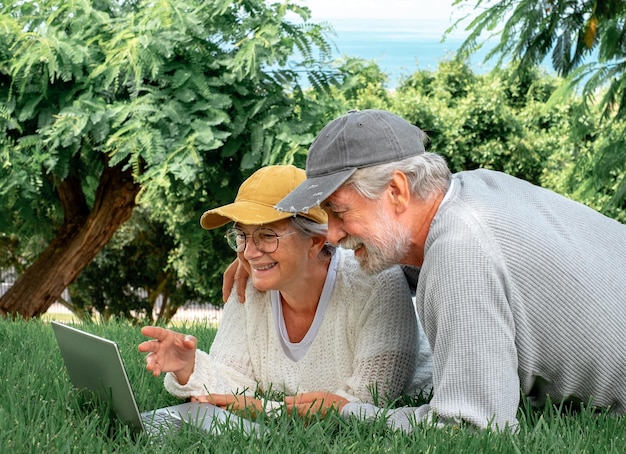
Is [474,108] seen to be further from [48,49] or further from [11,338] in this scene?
[11,338]

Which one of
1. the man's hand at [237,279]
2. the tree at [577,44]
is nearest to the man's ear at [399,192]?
the man's hand at [237,279]

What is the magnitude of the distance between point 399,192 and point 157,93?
4.06 m

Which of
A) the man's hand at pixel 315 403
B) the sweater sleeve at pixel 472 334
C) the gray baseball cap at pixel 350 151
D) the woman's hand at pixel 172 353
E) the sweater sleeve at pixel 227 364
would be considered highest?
the gray baseball cap at pixel 350 151

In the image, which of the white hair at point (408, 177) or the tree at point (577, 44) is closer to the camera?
the white hair at point (408, 177)

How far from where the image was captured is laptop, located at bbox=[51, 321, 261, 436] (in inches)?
94.4

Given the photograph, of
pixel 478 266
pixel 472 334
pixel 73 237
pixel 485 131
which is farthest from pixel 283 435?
pixel 485 131

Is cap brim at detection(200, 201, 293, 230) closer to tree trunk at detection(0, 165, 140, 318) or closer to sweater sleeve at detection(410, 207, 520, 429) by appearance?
sweater sleeve at detection(410, 207, 520, 429)

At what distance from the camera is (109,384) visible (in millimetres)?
2562

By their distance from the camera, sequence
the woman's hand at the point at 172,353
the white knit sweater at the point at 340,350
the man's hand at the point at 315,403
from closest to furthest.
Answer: the man's hand at the point at 315,403
the woman's hand at the point at 172,353
the white knit sweater at the point at 340,350

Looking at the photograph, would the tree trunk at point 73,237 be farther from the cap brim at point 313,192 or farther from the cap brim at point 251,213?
the cap brim at point 313,192

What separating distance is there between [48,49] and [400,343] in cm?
442

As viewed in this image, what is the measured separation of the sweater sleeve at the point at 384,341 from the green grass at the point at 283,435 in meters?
0.31

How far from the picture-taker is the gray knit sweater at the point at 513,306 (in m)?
2.29

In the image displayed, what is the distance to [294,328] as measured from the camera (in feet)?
10.7
